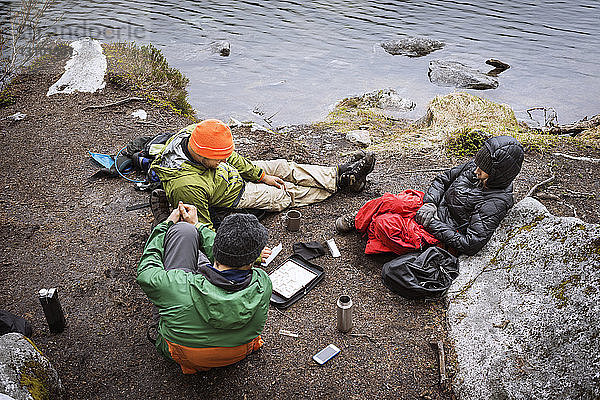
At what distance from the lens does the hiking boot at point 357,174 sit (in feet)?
21.3

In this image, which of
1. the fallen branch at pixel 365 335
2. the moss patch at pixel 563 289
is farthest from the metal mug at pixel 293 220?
the moss patch at pixel 563 289

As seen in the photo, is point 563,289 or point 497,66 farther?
point 497,66

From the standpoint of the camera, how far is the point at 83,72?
38.4ft

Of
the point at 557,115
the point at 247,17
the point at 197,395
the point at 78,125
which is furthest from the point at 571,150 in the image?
the point at 247,17

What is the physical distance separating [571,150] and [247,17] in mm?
19362

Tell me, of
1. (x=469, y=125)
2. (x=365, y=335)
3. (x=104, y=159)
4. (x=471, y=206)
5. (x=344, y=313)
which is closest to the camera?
(x=344, y=313)

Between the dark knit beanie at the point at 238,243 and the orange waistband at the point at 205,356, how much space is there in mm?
818

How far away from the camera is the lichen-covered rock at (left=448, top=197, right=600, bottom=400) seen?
10.4 feet

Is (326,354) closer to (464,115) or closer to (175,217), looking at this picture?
(175,217)

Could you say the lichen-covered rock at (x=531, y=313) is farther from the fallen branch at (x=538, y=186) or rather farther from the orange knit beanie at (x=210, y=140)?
the orange knit beanie at (x=210, y=140)

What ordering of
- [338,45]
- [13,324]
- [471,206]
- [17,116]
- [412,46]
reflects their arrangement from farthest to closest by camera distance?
[338,45]
[412,46]
[17,116]
[471,206]
[13,324]

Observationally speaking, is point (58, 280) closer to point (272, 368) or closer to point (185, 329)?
point (185, 329)

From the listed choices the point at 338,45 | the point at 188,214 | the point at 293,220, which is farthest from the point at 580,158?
the point at 338,45

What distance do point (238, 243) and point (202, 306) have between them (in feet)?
1.89
